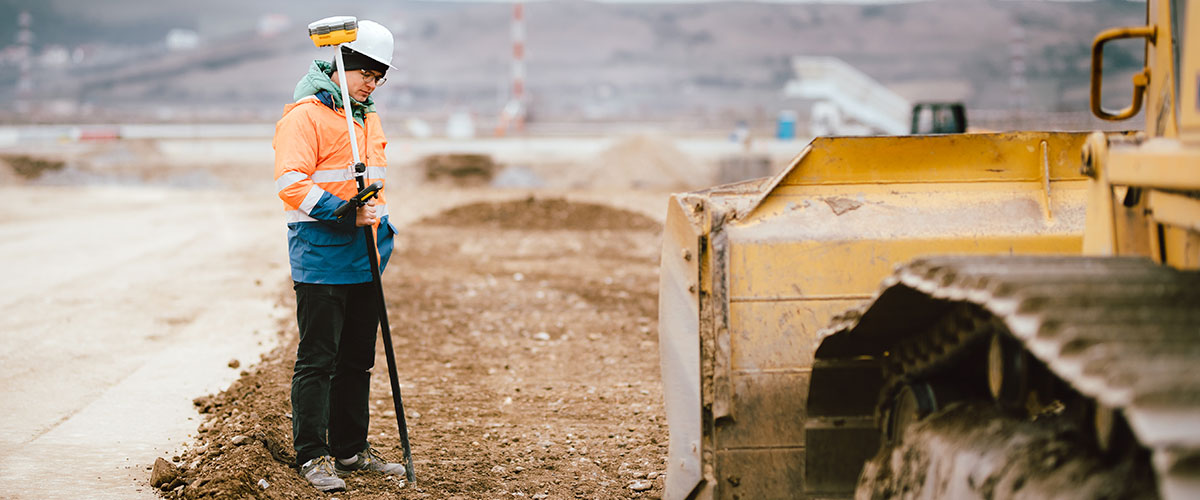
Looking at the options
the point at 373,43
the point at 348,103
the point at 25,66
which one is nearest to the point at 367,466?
the point at 348,103

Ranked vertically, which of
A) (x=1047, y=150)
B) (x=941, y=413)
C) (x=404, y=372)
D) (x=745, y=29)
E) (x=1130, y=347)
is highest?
(x=745, y=29)

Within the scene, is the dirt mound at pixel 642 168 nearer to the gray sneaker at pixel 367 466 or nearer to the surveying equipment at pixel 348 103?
the gray sneaker at pixel 367 466

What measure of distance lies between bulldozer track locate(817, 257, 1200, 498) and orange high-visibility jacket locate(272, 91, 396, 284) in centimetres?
208

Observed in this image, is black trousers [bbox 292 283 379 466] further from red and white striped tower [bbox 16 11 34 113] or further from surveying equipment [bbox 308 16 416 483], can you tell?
red and white striped tower [bbox 16 11 34 113]

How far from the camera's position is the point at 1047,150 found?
413cm

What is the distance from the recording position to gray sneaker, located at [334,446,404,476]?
Answer: 4.84 metres

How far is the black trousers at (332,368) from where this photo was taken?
443 cm

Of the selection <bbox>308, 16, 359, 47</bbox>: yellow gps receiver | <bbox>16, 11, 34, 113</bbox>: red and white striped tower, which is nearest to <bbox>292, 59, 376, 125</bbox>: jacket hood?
<bbox>308, 16, 359, 47</bbox>: yellow gps receiver

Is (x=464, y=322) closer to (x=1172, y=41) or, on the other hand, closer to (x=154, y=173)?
(x=1172, y=41)

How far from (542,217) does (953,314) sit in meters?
13.7

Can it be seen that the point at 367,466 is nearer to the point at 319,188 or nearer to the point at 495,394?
the point at 319,188

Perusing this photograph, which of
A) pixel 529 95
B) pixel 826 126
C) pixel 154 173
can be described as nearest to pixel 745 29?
pixel 529 95

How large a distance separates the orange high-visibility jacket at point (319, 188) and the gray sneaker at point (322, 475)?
0.79 metres

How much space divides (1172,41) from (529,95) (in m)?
67.4
